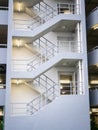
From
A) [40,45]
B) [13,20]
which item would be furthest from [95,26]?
[13,20]

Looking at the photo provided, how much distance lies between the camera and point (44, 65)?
23.0m

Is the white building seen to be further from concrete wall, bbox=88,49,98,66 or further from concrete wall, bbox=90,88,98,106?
concrete wall, bbox=90,88,98,106

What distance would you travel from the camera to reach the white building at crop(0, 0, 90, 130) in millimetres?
22016

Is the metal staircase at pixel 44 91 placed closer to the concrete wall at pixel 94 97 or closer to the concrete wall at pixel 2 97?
the concrete wall at pixel 2 97

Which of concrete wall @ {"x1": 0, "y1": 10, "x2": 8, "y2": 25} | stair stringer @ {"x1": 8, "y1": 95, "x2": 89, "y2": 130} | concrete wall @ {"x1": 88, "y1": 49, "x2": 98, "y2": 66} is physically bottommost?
stair stringer @ {"x1": 8, "y1": 95, "x2": 89, "y2": 130}

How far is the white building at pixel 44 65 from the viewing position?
22.0 m

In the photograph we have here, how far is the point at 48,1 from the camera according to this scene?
27234 millimetres

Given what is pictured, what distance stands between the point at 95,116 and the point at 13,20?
42.2 feet

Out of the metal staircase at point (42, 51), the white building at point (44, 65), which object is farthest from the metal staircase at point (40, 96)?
the metal staircase at point (42, 51)

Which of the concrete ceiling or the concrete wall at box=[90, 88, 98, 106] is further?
the concrete ceiling

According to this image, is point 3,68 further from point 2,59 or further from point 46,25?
point 46,25

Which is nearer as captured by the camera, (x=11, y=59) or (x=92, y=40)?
(x=11, y=59)

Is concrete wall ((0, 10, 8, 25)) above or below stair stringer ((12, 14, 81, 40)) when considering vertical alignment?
above

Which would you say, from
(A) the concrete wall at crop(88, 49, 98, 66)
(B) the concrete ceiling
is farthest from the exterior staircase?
(B) the concrete ceiling
